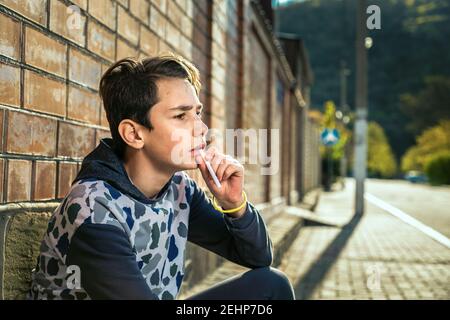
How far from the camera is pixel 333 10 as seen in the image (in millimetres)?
101312

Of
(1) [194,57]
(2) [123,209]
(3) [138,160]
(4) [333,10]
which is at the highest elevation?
(4) [333,10]

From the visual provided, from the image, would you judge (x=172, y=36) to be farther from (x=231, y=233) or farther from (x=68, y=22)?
(x=231, y=233)

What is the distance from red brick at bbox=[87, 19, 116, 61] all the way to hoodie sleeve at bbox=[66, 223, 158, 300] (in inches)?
51.8

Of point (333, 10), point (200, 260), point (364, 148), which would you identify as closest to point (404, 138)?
point (333, 10)

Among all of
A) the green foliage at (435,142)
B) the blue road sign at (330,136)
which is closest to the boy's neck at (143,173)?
the blue road sign at (330,136)

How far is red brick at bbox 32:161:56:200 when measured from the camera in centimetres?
217

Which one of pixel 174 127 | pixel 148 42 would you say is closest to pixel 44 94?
pixel 174 127

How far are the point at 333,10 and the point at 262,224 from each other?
104 meters

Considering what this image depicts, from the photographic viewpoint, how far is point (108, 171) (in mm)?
1783

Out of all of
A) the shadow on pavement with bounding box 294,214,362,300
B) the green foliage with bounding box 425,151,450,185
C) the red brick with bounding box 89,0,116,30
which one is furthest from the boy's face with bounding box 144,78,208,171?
the green foliage with bounding box 425,151,450,185

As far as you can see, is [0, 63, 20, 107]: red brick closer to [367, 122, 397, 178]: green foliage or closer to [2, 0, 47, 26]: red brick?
[2, 0, 47, 26]: red brick

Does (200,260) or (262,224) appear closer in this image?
(262,224)

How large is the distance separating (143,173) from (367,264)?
16.0 ft
